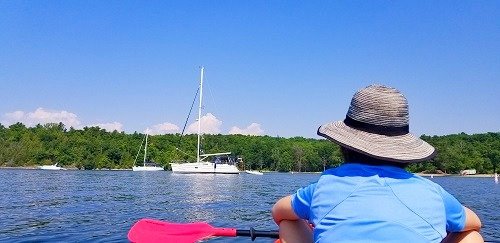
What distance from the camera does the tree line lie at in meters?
111

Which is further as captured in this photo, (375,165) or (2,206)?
(2,206)

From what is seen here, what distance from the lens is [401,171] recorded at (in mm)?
2330

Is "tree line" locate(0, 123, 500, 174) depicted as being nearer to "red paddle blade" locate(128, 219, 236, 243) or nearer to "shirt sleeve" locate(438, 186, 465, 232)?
"red paddle blade" locate(128, 219, 236, 243)

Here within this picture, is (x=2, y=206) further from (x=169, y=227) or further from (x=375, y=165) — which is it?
(x=375, y=165)

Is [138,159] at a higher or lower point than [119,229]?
higher

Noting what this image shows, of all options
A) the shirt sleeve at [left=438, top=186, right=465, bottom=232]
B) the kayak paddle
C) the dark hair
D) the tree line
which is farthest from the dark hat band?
the tree line

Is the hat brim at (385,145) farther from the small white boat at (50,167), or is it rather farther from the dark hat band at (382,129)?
the small white boat at (50,167)

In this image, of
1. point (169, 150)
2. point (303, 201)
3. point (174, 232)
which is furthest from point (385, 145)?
point (169, 150)

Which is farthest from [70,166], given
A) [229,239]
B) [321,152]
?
[229,239]

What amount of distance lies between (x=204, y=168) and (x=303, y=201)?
6079 centimetres

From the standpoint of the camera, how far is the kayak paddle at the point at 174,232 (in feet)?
13.9

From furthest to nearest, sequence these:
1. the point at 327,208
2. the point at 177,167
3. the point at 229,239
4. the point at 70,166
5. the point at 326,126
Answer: the point at 70,166, the point at 177,167, the point at 229,239, the point at 326,126, the point at 327,208

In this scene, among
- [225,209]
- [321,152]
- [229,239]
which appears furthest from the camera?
[321,152]

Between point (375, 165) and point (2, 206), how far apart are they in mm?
16924
